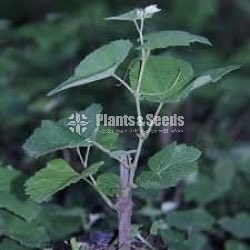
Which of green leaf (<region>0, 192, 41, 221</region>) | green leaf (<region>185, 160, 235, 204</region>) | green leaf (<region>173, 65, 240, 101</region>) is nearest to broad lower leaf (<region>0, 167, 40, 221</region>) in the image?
green leaf (<region>0, 192, 41, 221</region>)

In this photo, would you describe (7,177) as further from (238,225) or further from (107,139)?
(238,225)

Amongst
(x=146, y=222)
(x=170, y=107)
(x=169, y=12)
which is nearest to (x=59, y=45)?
(x=170, y=107)

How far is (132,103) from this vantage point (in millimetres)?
1805

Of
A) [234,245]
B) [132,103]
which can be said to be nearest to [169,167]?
[234,245]

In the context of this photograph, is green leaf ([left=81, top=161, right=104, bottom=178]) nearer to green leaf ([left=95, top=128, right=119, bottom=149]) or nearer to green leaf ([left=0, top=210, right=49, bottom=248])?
green leaf ([left=95, top=128, right=119, bottom=149])

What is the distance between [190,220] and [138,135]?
0.32 m

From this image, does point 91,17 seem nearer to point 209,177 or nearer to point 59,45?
point 59,45

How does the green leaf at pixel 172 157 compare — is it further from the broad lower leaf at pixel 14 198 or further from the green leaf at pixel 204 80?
the broad lower leaf at pixel 14 198

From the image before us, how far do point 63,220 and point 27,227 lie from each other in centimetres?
13

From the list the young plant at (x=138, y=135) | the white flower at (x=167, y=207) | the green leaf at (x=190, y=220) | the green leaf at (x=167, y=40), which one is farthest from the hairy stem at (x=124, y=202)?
the white flower at (x=167, y=207)

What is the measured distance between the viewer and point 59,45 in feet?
5.81

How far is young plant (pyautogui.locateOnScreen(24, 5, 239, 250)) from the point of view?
2.38 feet

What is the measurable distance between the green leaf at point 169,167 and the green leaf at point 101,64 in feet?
0.33

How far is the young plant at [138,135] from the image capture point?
726 mm
